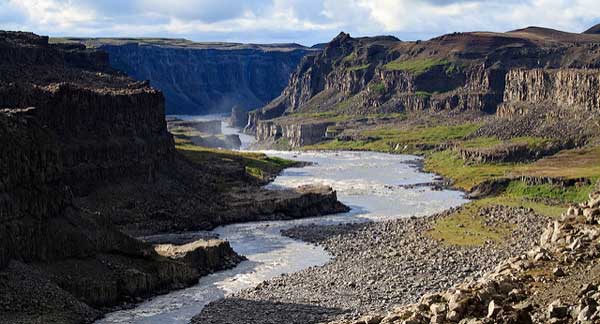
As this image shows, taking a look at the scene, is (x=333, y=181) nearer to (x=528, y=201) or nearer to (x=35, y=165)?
(x=528, y=201)

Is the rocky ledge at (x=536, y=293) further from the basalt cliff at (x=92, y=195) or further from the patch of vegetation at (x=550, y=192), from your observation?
the patch of vegetation at (x=550, y=192)

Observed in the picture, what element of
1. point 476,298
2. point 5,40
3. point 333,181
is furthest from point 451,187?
point 476,298

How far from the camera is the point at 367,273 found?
9075 cm

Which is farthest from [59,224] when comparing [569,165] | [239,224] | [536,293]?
[569,165]

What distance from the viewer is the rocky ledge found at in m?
36.6

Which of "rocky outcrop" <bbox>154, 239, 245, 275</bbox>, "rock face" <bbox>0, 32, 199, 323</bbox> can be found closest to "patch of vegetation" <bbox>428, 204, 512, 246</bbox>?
"rocky outcrop" <bbox>154, 239, 245, 275</bbox>

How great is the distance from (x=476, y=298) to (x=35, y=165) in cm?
5195

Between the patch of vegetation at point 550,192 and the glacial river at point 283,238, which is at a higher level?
the patch of vegetation at point 550,192

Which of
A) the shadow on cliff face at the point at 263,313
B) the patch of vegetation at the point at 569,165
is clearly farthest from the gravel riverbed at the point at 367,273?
the patch of vegetation at the point at 569,165

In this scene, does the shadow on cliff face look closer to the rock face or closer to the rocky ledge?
the rock face

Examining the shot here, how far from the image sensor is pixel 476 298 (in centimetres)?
3956

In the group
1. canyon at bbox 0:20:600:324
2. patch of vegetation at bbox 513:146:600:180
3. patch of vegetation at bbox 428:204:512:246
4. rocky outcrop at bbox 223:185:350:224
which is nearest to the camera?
canyon at bbox 0:20:600:324

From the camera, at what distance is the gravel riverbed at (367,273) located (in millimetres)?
75875

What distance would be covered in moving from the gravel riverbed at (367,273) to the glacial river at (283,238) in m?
2.58
